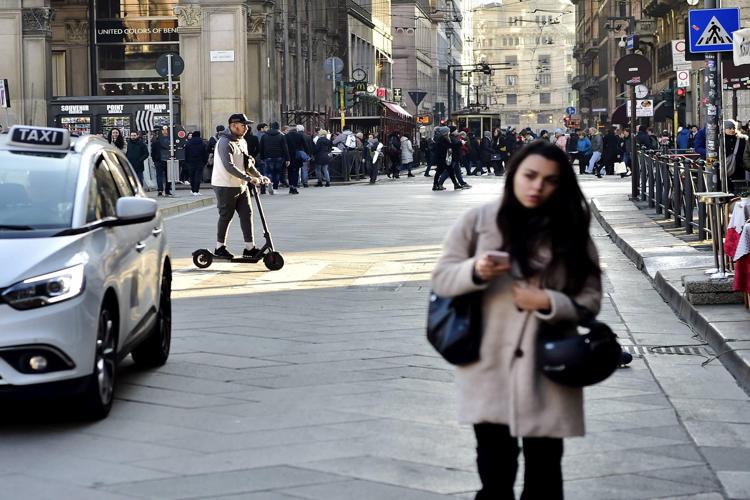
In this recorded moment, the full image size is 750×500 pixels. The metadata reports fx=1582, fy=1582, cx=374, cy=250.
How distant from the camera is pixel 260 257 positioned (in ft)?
53.2

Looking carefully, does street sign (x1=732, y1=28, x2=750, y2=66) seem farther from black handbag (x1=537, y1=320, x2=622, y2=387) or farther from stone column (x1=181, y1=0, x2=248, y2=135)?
stone column (x1=181, y1=0, x2=248, y2=135)

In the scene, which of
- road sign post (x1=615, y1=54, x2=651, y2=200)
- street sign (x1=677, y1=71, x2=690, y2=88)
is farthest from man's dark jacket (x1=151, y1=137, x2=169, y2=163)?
street sign (x1=677, y1=71, x2=690, y2=88)

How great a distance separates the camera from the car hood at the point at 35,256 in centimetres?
720

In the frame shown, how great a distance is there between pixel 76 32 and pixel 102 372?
44450mm

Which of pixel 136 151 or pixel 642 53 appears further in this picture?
pixel 642 53

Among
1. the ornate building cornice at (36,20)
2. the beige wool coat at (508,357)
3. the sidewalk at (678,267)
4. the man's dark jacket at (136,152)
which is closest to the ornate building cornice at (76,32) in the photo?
the ornate building cornice at (36,20)

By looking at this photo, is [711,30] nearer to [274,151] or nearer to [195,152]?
[195,152]

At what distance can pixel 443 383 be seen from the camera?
341 inches

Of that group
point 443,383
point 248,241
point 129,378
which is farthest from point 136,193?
point 248,241

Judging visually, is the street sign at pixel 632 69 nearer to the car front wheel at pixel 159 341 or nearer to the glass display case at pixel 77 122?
the glass display case at pixel 77 122

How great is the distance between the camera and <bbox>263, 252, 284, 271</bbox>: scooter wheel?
15.9 metres

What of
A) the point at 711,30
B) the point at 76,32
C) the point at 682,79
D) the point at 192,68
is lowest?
the point at 711,30

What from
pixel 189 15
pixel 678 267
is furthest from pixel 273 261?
pixel 189 15

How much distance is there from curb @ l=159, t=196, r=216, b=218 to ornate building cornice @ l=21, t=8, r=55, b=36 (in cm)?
1434
